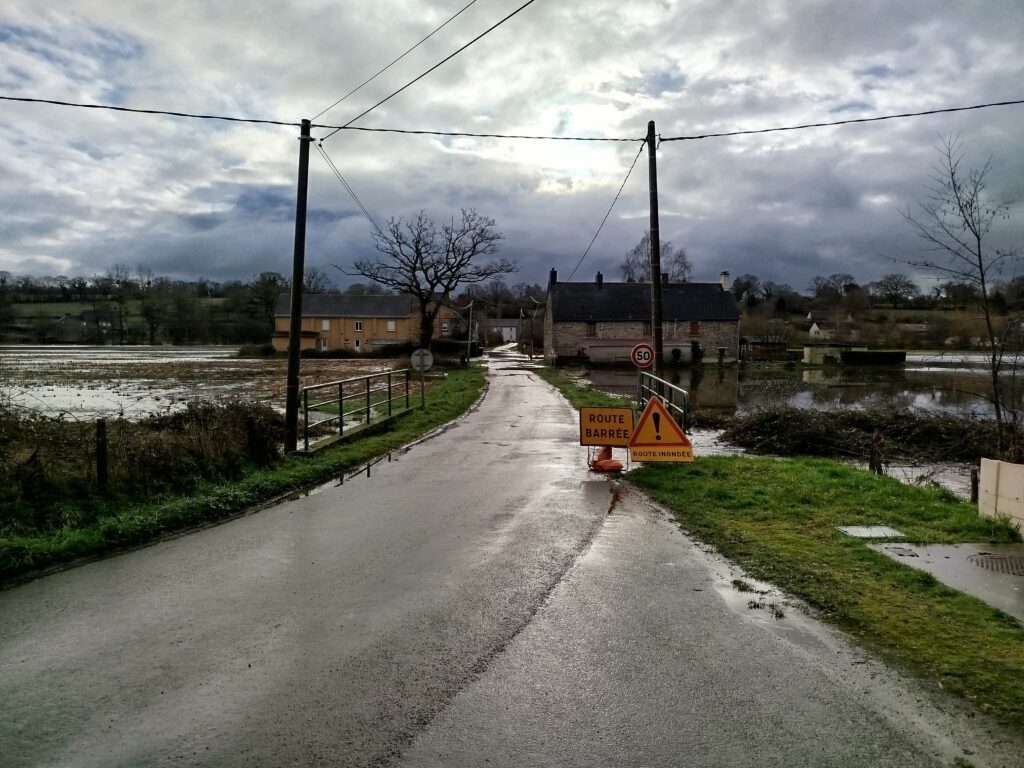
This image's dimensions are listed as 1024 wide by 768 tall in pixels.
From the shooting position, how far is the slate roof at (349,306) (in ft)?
290

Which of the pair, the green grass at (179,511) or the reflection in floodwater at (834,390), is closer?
the green grass at (179,511)

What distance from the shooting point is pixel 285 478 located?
10789mm

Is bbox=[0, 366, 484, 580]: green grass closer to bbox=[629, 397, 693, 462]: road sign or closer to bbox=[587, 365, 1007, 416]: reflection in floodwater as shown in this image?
bbox=[629, 397, 693, 462]: road sign

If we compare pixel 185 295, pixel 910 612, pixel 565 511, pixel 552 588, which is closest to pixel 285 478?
pixel 565 511

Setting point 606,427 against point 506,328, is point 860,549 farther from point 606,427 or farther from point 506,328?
point 506,328

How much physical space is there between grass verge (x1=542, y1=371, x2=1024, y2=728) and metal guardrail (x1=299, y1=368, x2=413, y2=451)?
621 cm

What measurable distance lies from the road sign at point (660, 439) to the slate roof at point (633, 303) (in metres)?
56.5

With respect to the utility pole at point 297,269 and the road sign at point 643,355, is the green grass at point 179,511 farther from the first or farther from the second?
the road sign at point 643,355

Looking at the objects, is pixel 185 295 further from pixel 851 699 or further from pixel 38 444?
pixel 851 699

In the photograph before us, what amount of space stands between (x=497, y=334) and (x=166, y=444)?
133 metres

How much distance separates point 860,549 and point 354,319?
280ft

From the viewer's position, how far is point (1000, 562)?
6.68m

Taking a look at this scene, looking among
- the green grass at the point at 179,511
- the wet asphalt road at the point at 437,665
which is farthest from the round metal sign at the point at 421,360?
the wet asphalt road at the point at 437,665

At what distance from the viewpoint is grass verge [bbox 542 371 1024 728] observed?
451 cm
